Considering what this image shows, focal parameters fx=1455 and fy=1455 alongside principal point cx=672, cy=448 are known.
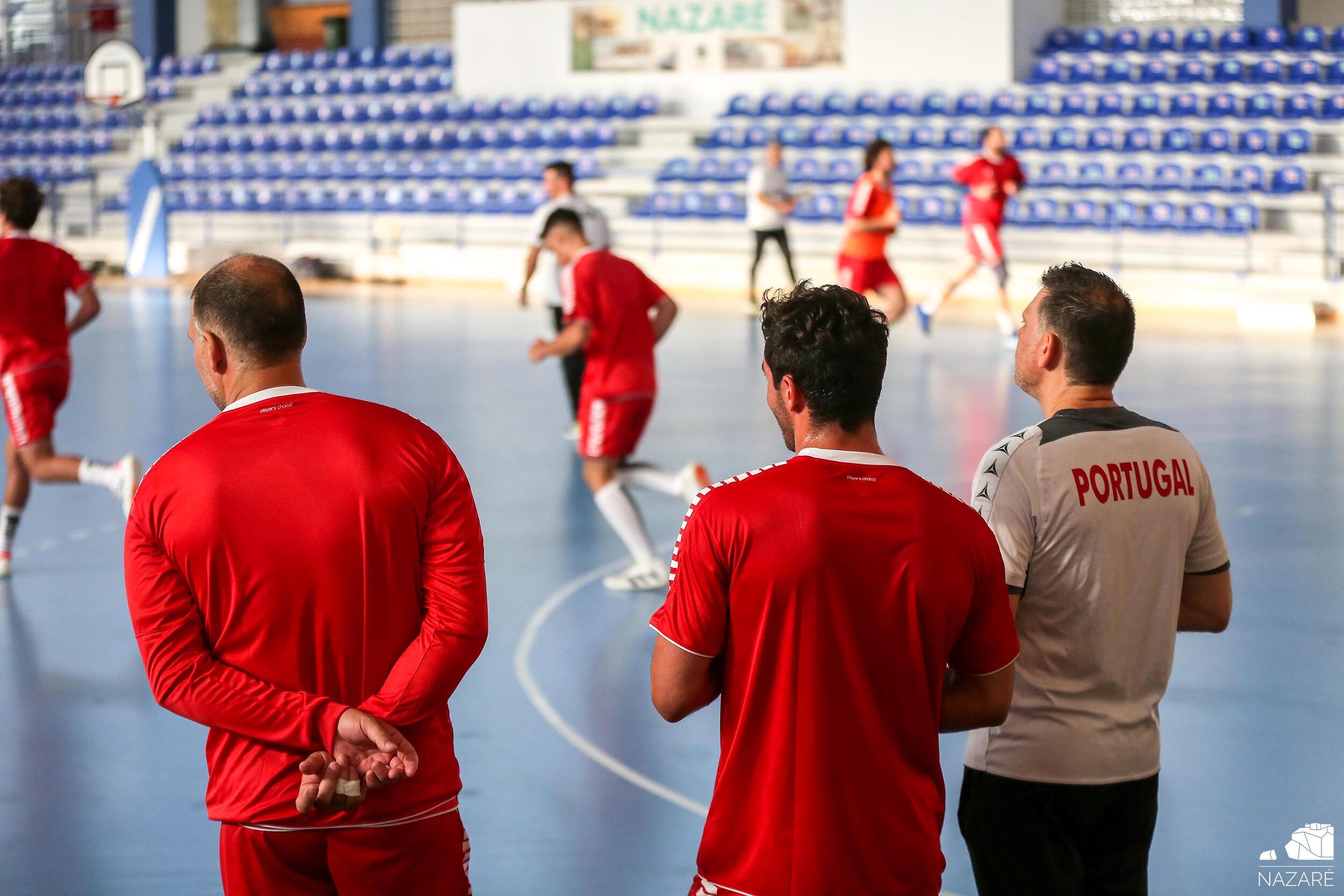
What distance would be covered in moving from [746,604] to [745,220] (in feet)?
58.2

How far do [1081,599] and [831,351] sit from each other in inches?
28.5

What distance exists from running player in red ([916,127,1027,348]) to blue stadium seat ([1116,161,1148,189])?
4469mm

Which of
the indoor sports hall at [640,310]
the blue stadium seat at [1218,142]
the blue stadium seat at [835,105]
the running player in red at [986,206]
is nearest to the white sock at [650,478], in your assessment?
the indoor sports hall at [640,310]

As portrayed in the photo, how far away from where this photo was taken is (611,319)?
6.04 metres

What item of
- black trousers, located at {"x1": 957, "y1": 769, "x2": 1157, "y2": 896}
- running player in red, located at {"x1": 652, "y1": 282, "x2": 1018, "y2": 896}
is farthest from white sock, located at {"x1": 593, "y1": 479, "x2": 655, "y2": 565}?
running player in red, located at {"x1": 652, "y1": 282, "x2": 1018, "y2": 896}

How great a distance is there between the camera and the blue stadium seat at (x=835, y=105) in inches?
790

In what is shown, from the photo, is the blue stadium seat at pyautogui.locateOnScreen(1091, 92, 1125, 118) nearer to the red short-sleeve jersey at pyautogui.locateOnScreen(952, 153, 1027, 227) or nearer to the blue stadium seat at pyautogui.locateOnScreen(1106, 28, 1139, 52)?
the blue stadium seat at pyautogui.locateOnScreen(1106, 28, 1139, 52)

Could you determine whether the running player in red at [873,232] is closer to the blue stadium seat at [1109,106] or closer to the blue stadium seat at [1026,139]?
the blue stadium seat at [1026,139]

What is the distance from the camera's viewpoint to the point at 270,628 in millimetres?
2158

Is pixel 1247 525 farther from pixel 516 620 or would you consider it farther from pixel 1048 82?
pixel 1048 82

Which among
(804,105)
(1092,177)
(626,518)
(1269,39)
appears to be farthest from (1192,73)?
(626,518)

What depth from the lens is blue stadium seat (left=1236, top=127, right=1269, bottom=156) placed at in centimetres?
1703

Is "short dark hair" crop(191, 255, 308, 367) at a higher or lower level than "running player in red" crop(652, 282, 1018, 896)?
higher

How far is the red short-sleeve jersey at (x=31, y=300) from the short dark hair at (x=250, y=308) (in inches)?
171
